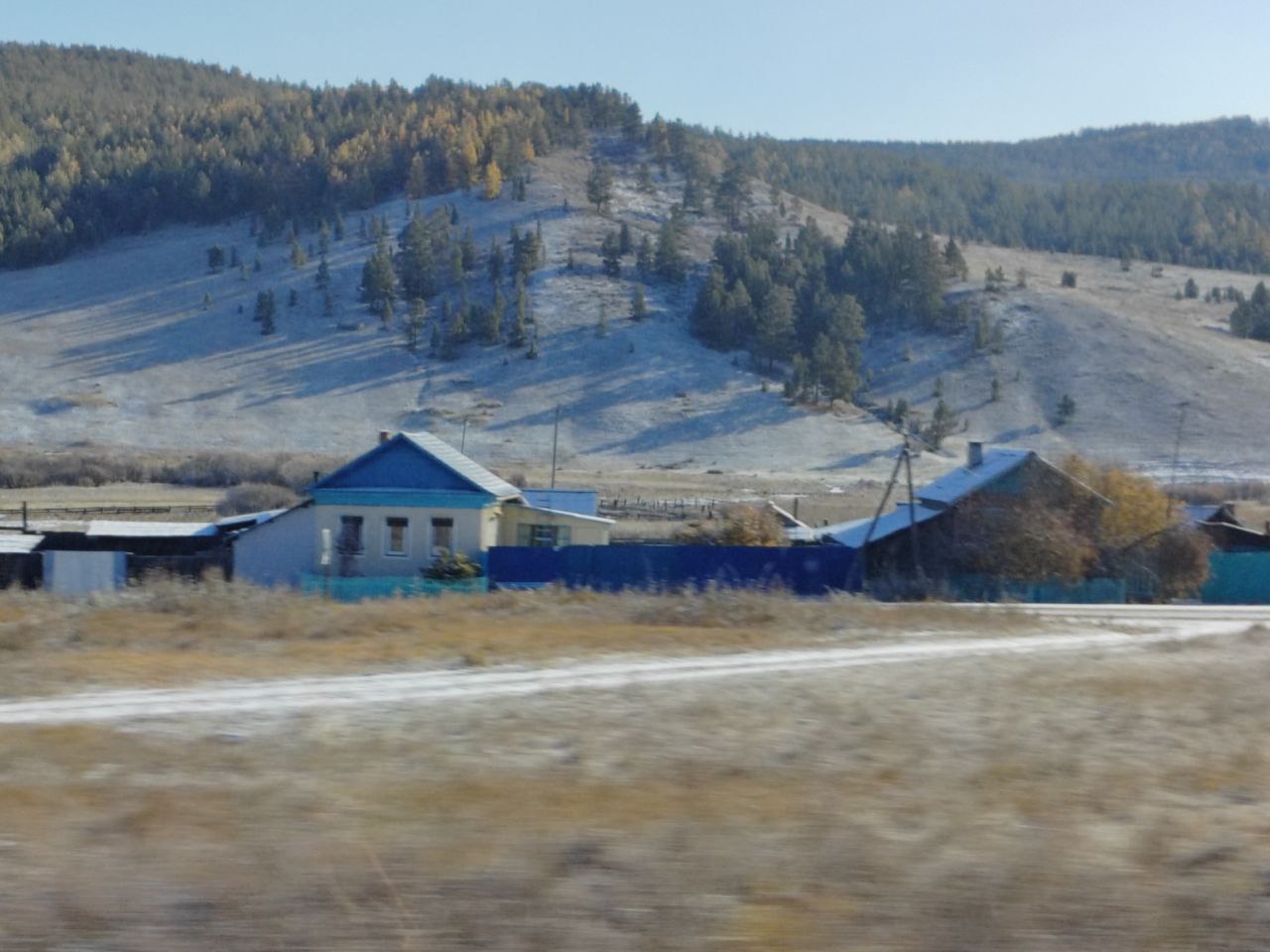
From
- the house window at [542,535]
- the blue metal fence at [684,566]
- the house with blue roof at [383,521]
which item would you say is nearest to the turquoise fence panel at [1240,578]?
the blue metal fence at [684,566]

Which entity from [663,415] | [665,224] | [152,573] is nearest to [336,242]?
[665,224]

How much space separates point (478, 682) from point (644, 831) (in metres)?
6.28

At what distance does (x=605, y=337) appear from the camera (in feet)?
288

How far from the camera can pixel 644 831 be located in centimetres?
600

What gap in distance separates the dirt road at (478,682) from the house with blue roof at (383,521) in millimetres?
19125

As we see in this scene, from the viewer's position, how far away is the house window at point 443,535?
3416 cm

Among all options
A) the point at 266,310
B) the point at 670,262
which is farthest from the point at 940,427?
the point at 266,310

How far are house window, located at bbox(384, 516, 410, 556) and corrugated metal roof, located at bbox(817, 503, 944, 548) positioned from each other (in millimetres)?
11921

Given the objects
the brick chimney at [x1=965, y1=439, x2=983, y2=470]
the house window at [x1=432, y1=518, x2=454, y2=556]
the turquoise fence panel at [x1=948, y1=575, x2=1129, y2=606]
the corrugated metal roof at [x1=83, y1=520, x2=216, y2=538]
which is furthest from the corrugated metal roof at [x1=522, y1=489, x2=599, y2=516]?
the turquoise fence panel at [x1=948, y1=575, x2=1129, y2=606]

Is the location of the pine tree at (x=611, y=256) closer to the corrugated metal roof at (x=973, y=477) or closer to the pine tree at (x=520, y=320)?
the pine tree at (x=520, y=320)

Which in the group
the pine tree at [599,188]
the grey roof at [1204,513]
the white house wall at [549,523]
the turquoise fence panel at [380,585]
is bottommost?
the turquoise fence panel at [380,585]

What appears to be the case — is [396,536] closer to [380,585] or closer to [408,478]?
[408,478]

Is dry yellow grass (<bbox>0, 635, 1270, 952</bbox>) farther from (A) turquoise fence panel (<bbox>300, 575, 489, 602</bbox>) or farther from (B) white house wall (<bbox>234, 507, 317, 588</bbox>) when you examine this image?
(B) white house wall (<bbox>234, 507, 317, 588</bbox>)

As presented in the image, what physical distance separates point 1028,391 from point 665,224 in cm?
3681
